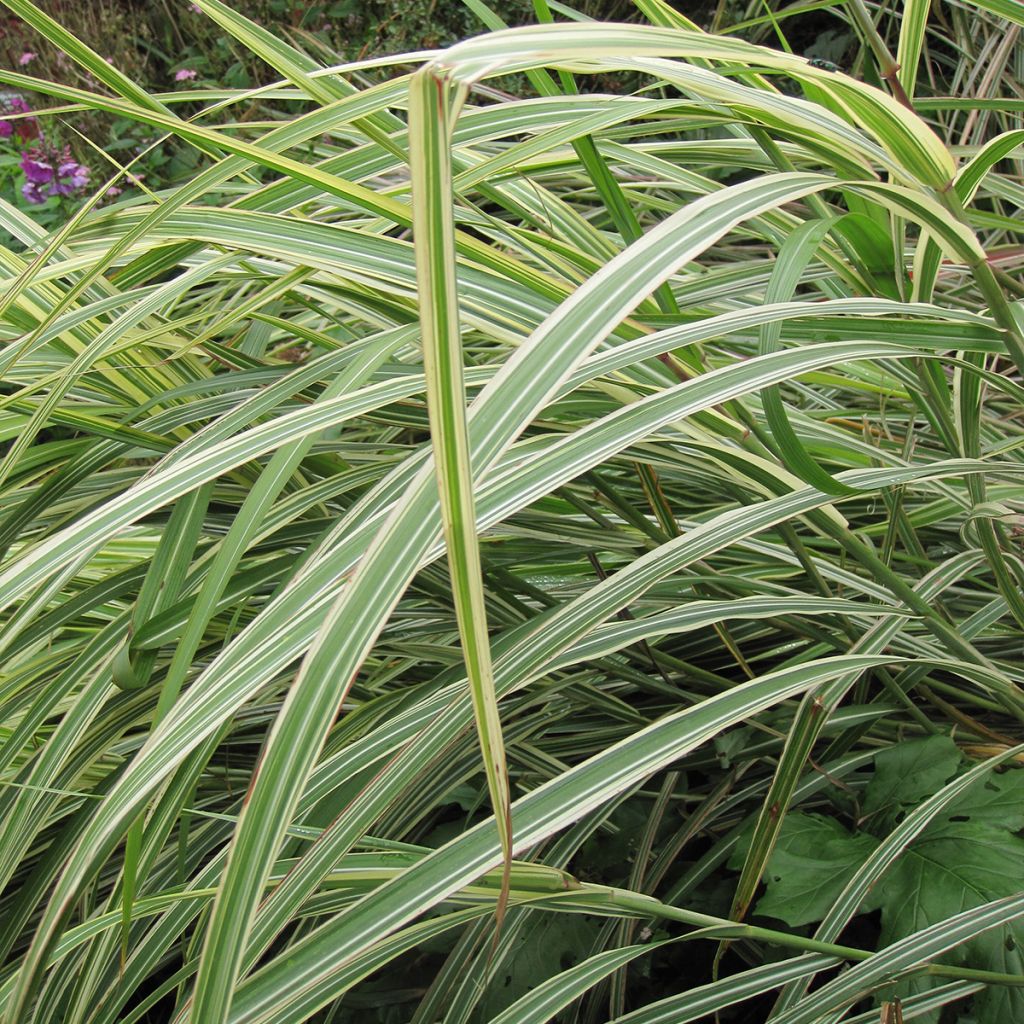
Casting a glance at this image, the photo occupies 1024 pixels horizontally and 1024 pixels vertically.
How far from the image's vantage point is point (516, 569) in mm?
884

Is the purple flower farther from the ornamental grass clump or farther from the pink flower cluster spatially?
the ornamental grass clump

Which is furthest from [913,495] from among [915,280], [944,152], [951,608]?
[944,152]

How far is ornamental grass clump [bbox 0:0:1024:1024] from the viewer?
0.39 meters

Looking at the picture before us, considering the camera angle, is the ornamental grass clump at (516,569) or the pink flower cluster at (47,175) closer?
the ornamental grass clump at (516,569)

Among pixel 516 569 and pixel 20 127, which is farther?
pixel 20 127

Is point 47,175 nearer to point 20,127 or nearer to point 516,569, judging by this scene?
point 20,127

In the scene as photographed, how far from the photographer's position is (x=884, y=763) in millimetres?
783

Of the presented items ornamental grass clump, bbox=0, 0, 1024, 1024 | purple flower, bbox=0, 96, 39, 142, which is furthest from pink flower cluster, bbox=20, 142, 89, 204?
ornamental grass clump, bbox=0, 0, 1024, 1024

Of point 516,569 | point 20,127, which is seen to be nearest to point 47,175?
point 20,127

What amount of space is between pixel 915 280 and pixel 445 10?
8.16 feet

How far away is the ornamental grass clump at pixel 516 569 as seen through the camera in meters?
0.39

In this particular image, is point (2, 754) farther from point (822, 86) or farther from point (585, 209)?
point (585, 209)

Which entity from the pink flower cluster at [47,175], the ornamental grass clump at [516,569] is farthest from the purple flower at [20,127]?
the ornamental grass clump at [516,569]

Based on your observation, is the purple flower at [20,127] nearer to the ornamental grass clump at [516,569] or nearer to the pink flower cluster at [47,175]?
the pink flower cluster at [47,175]
